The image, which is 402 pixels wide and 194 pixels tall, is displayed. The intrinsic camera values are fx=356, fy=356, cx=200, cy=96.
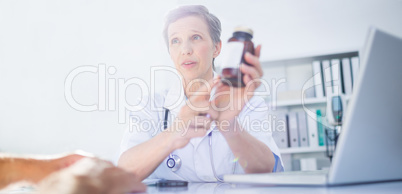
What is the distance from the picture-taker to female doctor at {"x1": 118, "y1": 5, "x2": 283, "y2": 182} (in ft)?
3.51

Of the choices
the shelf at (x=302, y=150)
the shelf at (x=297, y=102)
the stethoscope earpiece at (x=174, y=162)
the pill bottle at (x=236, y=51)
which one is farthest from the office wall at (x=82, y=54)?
the pill bottle at (x=236, y=51)

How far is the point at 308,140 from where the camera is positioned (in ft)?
8.61

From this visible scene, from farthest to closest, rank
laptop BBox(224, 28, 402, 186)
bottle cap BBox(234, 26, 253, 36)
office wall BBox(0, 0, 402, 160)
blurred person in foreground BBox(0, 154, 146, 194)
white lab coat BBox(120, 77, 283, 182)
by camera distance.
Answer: office wall BBox(0, 0, 402, 160), white lab coat BBox(120, 77, 283, 182), bottle cap BBox(234, 26, 253, 36), laptop BBox(224, 28, 402, 186), blurred person in foreground BBox(0, 154, 146, 194)

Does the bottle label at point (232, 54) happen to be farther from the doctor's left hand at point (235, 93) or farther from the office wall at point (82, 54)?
the office wall at point (82, 54)

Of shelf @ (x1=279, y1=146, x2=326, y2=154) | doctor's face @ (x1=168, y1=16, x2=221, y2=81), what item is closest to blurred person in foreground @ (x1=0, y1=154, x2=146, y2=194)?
doctor's face @ (x1=168, y1=16, x2=221, y2=81)

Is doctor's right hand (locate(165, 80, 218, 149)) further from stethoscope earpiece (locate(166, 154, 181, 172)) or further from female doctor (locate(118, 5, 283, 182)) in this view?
stethoscope earpiece (locate(166, 154, 181, 172))

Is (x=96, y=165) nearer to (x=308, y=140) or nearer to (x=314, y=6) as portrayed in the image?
(x=308, y=140)

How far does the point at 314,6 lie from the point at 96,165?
10.5ft

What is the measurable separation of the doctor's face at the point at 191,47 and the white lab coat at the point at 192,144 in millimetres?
142

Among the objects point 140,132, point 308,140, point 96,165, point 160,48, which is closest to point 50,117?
point 160,48

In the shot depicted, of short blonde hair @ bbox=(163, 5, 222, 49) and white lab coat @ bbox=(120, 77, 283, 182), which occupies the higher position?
short blonde hair @ bbox=(163, 5, 222, 49)

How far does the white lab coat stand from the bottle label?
574 mm

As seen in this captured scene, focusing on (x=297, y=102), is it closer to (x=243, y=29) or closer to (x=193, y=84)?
(x=193, y=84)

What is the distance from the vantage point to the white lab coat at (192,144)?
1.42 m
